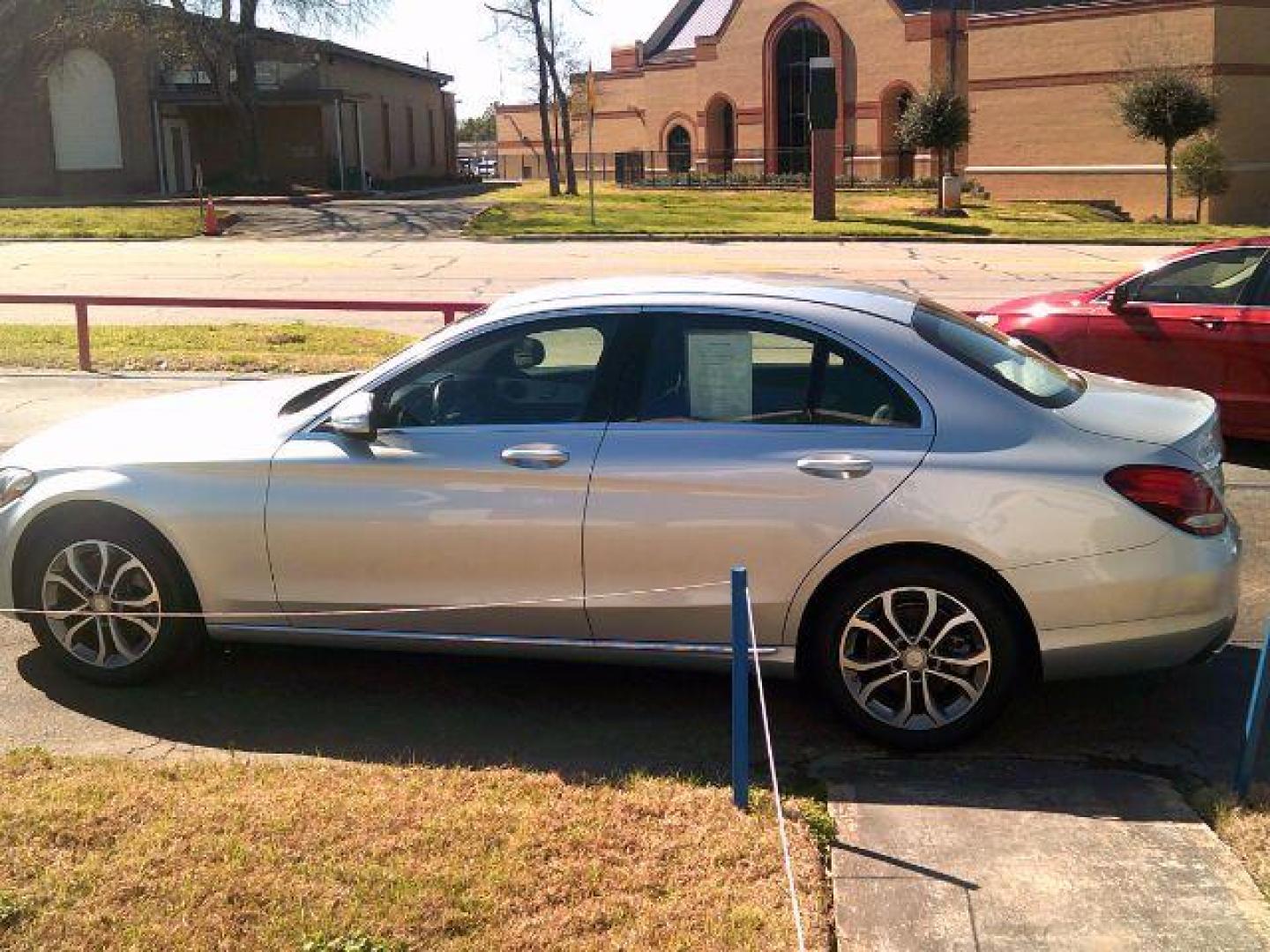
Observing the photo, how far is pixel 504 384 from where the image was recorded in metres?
5.09

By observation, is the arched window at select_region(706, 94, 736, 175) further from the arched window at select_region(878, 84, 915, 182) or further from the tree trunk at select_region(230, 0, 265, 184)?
the tree trunk at select_region(230, 0, 265, 184)

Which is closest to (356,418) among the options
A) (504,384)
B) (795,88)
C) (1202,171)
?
(504,384)

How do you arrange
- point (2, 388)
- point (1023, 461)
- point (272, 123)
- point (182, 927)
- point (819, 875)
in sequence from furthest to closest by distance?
point (272, 123), point (2, 388), point (1023, 461), point (819, 875), point (182, 927)

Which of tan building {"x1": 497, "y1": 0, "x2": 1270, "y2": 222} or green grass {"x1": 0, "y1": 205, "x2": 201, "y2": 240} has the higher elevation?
tan building {"x1": 497, "y1": 0, "x2": 1270, "y2": 222}

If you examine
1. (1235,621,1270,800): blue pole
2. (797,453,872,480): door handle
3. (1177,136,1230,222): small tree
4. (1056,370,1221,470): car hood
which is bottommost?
(1235,621,1270,800): blue pole

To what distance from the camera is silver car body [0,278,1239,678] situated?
441 cm

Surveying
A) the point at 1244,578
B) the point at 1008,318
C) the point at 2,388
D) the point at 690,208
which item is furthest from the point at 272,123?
the point at 1244,578

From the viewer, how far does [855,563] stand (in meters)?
4.52

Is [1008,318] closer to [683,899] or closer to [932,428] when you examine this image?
[932,428]

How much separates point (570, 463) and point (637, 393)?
358 millimetres

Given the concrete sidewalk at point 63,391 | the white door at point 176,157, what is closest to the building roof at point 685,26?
Answer: the white door at point 176,157

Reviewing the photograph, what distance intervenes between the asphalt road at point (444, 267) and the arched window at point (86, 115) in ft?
54.2

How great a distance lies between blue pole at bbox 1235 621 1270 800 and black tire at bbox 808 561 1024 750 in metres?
0.75

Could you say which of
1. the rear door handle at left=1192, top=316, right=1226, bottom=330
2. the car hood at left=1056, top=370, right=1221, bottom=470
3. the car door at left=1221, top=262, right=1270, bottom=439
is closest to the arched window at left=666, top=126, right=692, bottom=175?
the rear door handle at left=1192, top=316, right=1226, bottom=330
